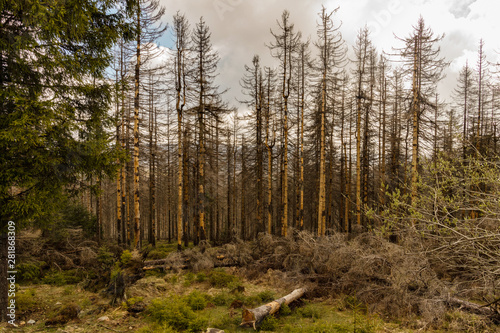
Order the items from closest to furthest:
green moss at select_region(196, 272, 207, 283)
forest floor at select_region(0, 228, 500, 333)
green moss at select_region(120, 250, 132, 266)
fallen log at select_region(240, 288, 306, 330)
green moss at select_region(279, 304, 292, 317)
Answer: forest floor at select_region(0, 228, 500, 333)
fallen log at select_region(240, 288, 306, 330)
green moss at select_region(279, 304, 292, 317)
green moss at select_region(120, 250, 132, 266)
green moss at select_region(196, 272, 207, 283)

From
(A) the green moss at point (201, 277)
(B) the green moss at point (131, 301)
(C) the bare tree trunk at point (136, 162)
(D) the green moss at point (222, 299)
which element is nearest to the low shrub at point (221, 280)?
(A) the green moss at point (201, 277)

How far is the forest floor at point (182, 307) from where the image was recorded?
5.07 meters

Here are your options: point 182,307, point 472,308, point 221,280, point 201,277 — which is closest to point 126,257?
point 201,277

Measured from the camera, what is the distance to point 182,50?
46.6ft

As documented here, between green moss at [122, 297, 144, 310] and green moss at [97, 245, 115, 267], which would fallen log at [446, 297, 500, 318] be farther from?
green moss at [97, 245, 115, 267]

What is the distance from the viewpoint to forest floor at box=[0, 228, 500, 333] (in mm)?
5070

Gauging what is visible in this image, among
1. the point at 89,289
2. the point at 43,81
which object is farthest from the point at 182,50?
the point at 89,289

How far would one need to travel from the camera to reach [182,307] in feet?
18.7

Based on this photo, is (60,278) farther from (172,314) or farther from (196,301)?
(172,314)

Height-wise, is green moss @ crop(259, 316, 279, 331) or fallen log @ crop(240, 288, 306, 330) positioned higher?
fallen log @ crop(240, 288, 306, 330)

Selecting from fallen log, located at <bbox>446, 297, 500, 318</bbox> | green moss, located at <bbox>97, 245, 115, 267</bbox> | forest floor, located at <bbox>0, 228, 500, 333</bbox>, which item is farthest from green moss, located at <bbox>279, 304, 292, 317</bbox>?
green moss, located at <bbox>97, 245, 115, 267</bbox>

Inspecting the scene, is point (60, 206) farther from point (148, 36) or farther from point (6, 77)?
point (148, 36)

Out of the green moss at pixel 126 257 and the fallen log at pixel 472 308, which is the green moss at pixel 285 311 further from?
the green moss at pixel 126 257

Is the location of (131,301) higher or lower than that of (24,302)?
lower
